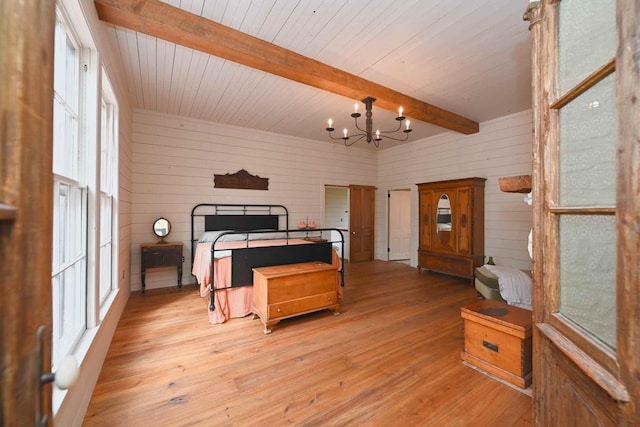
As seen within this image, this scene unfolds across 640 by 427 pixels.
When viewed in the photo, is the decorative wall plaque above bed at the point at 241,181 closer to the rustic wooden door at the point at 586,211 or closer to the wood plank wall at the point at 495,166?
the wood plank wall at the point at 495,166

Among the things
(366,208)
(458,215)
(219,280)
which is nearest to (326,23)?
(219,280)

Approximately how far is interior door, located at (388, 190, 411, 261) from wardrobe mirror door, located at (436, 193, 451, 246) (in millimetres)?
1786

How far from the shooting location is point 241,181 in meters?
5.21

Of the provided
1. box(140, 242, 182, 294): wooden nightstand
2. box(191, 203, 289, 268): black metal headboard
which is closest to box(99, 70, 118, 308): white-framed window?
box(140, 242, 182, 294): wooden nightstand

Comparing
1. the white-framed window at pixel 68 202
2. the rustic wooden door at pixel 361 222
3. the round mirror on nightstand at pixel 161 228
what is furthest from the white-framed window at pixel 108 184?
the rustic wooden door at pixel 361 222

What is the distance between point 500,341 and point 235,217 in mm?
4370

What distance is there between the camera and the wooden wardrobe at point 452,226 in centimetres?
482

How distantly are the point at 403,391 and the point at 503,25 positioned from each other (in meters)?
3.19

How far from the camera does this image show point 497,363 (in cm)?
215

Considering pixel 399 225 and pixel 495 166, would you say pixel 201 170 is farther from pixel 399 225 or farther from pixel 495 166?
pixel 495 166

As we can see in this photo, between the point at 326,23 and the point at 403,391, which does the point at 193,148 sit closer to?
the point at 326,23

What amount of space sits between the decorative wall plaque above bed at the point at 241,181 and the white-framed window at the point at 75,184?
119 inches

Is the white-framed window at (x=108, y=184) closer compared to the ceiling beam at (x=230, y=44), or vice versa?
the ceiling beam at (x=230, y=44)

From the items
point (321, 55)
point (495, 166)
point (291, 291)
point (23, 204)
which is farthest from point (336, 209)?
point (23, 204)
